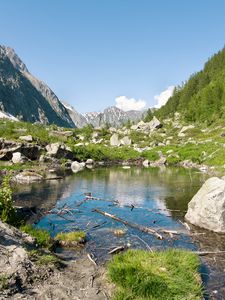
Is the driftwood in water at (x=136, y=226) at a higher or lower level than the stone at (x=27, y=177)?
lower

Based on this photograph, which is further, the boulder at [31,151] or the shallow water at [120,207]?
the boulder at [31,151]

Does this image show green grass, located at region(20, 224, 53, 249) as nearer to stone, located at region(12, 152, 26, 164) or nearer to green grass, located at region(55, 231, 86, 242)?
green grass, located at region(55, 231, 86, 242)

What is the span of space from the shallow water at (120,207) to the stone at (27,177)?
2.99 metres

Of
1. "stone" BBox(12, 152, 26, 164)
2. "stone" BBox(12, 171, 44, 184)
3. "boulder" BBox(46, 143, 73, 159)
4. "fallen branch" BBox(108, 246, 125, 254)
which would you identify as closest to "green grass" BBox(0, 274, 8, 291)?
"fallen branch" BBox(108, 246, 125, 254)

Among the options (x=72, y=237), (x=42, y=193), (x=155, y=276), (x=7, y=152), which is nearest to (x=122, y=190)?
(x=42, y=193)

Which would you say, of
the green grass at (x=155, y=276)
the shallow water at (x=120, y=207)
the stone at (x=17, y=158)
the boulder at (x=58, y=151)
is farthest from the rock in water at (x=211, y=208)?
the boulder at (x=58, y=151)

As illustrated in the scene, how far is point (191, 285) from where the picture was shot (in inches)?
577

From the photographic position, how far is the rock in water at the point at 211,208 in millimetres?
24334

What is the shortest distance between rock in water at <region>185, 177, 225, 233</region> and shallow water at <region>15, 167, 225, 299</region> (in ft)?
3.88

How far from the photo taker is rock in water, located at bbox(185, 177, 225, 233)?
24334mm

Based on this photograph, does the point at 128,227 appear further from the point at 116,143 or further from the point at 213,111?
the point at 213,111

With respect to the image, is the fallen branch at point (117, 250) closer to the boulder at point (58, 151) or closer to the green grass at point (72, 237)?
the green grass at point (72, 237)

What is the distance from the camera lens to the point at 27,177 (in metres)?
51.9

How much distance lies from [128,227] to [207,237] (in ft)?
19.7
